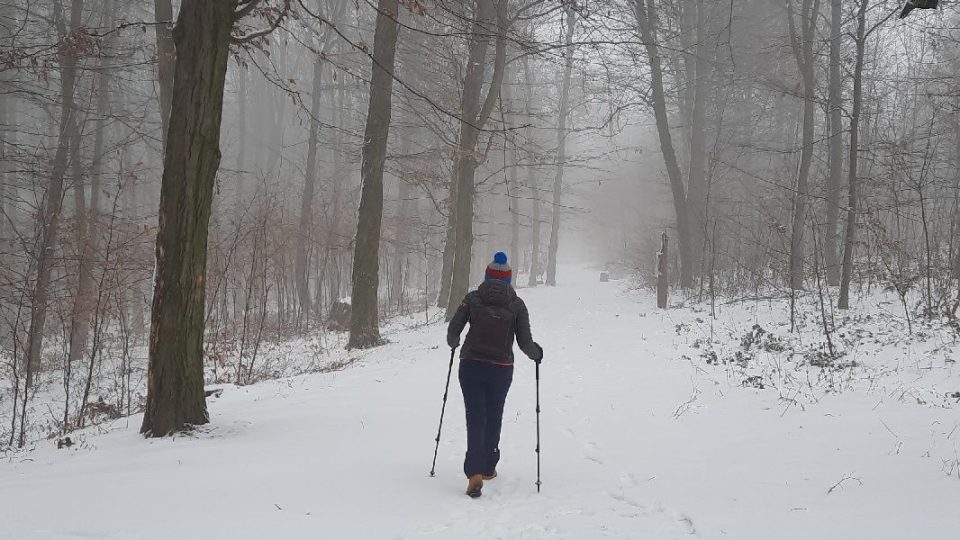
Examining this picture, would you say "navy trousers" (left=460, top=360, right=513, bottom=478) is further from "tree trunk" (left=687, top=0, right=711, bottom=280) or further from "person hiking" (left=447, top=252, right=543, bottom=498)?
"tree trunk" (left=687, top=0, right=711, bottom=280)

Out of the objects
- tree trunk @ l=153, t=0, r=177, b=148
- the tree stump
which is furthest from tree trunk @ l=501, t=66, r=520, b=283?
tree trunk @ l=153, t=0, r=177, b=148

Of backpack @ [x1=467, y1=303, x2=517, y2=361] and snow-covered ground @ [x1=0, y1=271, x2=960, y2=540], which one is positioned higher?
backpack @ [x1=467, y1=303, x2=517, y2=361]

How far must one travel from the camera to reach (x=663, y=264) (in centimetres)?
1734

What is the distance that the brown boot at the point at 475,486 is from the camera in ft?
A: 15.9

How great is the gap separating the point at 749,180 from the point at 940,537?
88.7 ft

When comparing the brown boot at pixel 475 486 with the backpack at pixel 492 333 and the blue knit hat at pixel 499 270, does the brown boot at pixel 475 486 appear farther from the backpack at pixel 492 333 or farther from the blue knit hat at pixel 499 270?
the blue knit hat at pixel 499 270

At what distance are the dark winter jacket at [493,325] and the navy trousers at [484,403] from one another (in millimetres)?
94

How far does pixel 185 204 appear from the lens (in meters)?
5.57

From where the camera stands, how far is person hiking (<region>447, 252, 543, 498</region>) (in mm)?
5070

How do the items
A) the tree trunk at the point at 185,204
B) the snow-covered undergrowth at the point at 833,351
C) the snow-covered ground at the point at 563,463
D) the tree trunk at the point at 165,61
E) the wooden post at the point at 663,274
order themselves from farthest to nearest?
1. the wooden post at the point at 663,274
2. the tree trunk at the point at 165,61
3. the snow-covered undergrowth at the point at 833,351
4. the tree trunk at the point at 185,204
5. the snow-covered ground at the point at 563,463

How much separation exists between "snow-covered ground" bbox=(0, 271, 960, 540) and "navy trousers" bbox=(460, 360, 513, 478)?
0.32m

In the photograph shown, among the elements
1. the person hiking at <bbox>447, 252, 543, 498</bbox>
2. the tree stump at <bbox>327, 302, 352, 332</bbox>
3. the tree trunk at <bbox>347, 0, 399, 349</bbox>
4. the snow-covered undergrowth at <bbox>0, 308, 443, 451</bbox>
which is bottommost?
the snow-covered undergrowth at <bbox>0, 308, 443, 451</bbox>

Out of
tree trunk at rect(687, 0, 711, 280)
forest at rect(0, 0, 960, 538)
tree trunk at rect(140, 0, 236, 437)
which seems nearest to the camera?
tree trunk at rect(140, 0, 236, 437)

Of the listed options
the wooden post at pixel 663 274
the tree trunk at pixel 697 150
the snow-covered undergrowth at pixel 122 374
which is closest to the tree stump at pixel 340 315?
the snow-covered undergrowth at pixel 122 374
